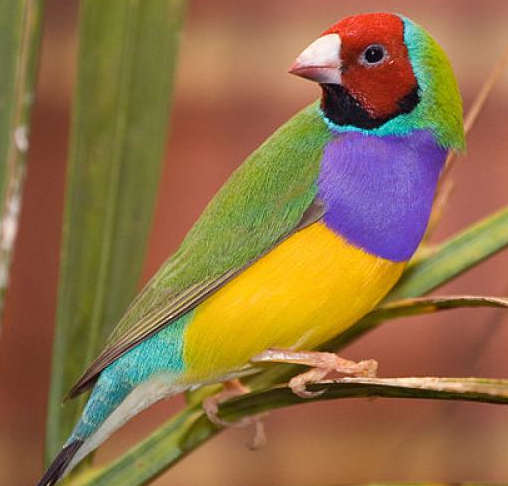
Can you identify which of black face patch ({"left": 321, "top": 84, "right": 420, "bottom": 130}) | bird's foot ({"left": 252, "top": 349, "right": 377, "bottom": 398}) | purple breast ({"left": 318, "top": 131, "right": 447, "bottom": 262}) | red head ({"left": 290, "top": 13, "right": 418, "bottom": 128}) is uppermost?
red head ({"left": 290, "top": 13, "right": 418, "bottom": 128})

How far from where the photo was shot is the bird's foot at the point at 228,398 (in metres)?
0.79

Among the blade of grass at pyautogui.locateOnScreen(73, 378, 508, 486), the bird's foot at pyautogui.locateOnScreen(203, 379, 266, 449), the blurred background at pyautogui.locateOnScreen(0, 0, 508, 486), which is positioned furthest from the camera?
the blurred background at pyautogui.locateOnScreen(0, 0, 508, 486)

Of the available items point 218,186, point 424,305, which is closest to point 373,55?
point 424,305

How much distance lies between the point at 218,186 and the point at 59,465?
2.80ft

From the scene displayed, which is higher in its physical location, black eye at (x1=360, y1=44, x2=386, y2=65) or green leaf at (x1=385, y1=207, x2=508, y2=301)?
black eye at (x1=360, y1=44, x2=386, y2=65)

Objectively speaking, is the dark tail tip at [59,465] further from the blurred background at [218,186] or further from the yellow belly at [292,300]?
the blurred background at [218,186]

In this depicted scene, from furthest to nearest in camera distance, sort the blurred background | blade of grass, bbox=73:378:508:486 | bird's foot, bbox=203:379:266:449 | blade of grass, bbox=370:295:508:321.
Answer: the blurred background, bird's foot, bbox=203:379:266:449, blade of grass, bbox=370:295:508:321, blade of grass, bbox=73:378:508:486

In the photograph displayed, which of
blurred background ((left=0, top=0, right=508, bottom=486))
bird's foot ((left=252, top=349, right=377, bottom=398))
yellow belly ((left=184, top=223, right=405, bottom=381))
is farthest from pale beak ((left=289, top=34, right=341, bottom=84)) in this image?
blurred background ((left=0, top=0, right=508, bottom=486))

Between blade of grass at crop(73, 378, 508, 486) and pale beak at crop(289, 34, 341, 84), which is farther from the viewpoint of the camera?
pale beak at crop(289, 34, 341, 84)

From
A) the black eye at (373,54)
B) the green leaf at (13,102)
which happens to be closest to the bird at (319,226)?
the black eye at (373,54)

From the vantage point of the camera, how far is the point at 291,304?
2.75 feet

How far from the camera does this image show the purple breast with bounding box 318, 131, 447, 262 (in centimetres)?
83

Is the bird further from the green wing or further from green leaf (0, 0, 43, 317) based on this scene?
green leaf (0, 0, 43, 317)

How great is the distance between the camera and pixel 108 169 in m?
0.90
